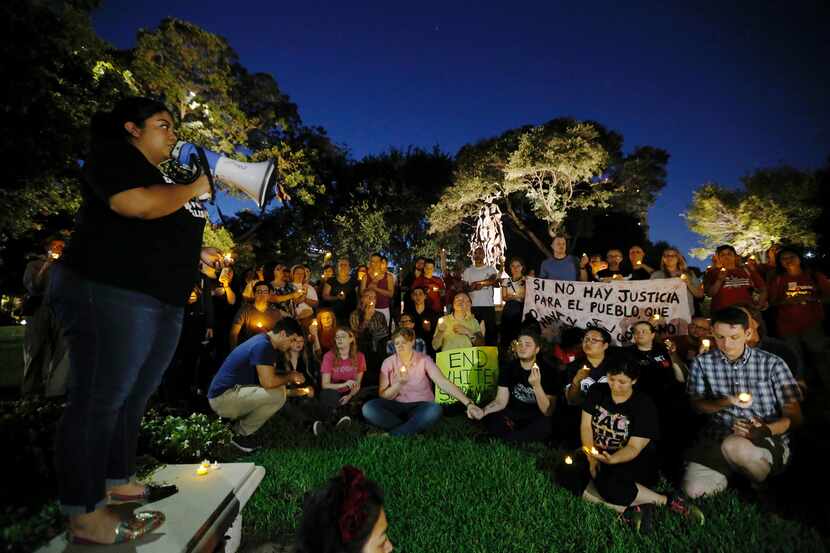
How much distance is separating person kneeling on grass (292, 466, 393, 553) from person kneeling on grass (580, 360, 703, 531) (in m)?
2.14

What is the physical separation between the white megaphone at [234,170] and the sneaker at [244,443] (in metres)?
3.10

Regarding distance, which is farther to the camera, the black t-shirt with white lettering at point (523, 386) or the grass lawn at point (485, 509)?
the black t-shirt with white lettering at point (523, 386)

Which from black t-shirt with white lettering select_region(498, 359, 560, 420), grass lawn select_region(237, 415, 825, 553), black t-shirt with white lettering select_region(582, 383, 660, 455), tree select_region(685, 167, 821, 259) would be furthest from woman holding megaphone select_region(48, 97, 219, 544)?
tree select_region(685, 167, 821, 259)

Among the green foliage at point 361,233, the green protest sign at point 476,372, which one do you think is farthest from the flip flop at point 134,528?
the green foliage at point 361,233

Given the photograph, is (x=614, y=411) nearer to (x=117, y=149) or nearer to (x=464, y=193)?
(x=117, y=149)

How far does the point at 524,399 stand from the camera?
491 cm

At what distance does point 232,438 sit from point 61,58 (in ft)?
26.9

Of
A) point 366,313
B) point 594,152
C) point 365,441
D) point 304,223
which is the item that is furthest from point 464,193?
point 365,441

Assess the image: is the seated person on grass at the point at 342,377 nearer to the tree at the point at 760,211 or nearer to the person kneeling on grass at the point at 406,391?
the person kneeling on grass at the point at 406,391

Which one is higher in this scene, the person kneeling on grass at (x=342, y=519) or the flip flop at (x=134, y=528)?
the person kneeling on grass at (x=342, y=519)

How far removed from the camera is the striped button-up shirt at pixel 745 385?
3309mm

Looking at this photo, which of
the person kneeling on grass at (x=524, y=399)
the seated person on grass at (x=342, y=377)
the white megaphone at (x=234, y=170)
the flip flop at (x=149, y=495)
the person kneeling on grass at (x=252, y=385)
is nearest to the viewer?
the white megaphone at (x=234, y=170)

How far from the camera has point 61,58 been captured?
8.42 metres

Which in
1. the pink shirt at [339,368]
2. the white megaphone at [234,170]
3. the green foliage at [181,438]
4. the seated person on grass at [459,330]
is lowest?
the green foliage at [181,438]
